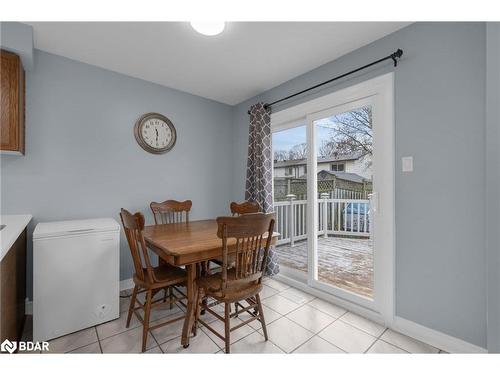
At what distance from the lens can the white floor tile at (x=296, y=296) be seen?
2406 millimetres

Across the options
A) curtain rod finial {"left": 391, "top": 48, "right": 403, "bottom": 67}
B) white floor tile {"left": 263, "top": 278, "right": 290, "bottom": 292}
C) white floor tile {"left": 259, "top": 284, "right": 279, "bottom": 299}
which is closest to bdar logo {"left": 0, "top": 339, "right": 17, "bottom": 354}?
white floor tile {"left": 259, "top": 284, "right": 279, "bottom": 299}

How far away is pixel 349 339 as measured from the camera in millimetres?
1762

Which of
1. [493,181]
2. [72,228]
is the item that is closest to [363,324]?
[493,181]

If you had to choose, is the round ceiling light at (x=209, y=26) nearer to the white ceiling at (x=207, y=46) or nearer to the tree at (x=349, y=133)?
the white ceiling at (x=207, y=46)

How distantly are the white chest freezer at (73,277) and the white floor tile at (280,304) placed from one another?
4.66 feet

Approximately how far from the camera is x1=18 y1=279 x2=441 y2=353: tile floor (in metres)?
1.65

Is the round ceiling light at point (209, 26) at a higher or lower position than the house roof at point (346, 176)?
higher

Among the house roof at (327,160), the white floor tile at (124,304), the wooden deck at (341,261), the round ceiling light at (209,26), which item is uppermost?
the round ceiling light at (209,26)

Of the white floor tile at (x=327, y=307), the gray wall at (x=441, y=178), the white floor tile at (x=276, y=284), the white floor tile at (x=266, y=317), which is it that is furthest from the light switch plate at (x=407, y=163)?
the white floor tile at (x=276, y=284)

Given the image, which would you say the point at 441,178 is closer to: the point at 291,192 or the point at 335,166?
the point at 335,166

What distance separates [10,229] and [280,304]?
2.27 meters

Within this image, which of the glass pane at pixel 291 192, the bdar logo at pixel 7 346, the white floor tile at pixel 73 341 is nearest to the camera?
the bdar logo at pixel 7 346
